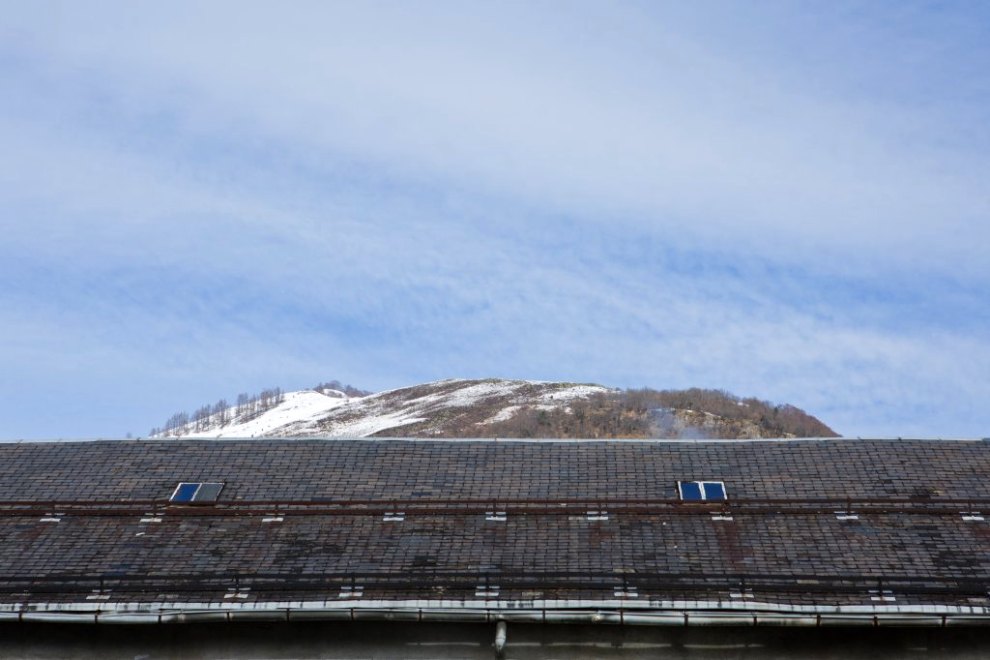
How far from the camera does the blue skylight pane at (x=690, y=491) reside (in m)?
26.0

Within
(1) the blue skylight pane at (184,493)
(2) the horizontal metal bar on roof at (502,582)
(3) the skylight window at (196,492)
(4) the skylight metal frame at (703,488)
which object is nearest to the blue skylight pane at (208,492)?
(3) the skylight window at (196,492)

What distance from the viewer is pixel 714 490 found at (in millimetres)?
26469

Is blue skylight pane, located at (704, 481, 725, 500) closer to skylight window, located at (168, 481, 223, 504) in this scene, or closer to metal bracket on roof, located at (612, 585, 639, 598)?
metal bracket on roof, located at (612, 585, 639, 598)

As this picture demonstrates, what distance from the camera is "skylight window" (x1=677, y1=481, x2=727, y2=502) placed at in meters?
26.0

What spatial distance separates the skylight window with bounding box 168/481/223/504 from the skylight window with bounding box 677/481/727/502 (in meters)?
11.0

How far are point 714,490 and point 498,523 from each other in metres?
5.36

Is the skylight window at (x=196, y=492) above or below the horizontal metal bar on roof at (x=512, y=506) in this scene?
above

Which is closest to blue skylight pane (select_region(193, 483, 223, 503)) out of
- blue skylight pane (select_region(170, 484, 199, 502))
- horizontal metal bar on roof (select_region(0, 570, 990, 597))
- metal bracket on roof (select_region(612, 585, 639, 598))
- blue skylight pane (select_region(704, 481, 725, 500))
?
blue skylight pane (select_region(170, 484, 199, 502))

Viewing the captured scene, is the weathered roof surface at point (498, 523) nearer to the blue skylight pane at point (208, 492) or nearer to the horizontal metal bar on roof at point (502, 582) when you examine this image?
the horizontal metal bar on roof at point (502, 582)

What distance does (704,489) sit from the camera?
2650 cm

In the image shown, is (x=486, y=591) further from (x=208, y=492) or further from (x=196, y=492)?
(x=196, y=492)

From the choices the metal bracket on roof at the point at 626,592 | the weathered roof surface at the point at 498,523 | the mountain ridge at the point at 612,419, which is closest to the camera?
the metal bracket on roof at the point at 626,592

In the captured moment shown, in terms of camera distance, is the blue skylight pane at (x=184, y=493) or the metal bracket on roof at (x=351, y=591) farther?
the blue skylight pane at (x=184, y=493)

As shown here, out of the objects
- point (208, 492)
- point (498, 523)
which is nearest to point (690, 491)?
point (498, 523)
